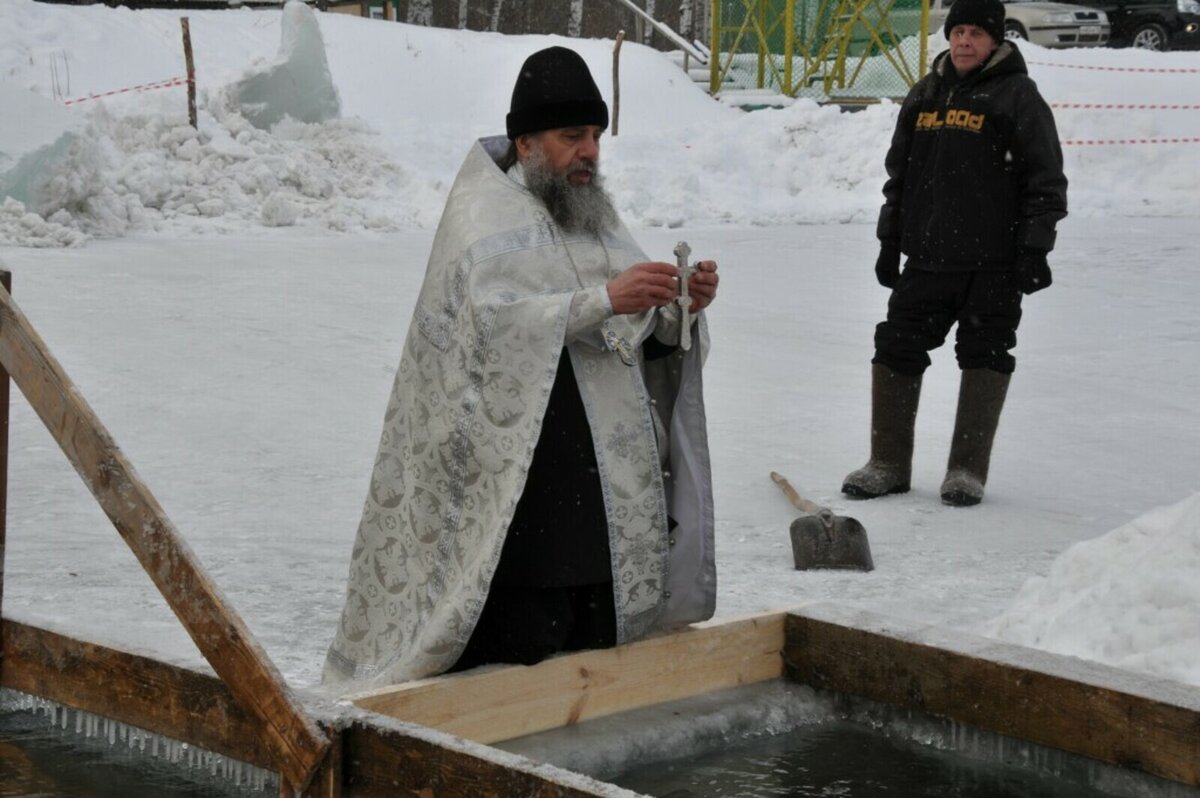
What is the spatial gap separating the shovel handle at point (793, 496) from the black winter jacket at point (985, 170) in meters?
0.94

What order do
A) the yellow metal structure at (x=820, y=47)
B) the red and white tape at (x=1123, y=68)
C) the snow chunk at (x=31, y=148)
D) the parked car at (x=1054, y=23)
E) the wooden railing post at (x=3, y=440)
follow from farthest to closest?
the parked car at (x=1054, y=23) < the yellow metal structure at (x=820, y=47) < the red and white tape at (x=1123, y=68) < the snow chunk at (x=31, y=148) < the wooden railing post at (x=3, y=440)

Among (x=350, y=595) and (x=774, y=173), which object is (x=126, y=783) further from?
(x=774, y=173)

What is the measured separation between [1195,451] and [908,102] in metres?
Result: 2.36

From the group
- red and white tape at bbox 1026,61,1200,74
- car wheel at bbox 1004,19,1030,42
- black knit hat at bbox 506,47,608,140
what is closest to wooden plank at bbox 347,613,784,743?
black knit hat at bbox 506,47,608,140

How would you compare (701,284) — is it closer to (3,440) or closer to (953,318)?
(3,440)

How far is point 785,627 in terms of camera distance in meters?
4.43

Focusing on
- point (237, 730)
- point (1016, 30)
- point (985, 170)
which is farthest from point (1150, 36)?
point (237, 730)

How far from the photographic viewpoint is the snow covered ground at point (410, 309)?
569 cm

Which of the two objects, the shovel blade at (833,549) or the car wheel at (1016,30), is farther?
the car wheel at (1016,30)

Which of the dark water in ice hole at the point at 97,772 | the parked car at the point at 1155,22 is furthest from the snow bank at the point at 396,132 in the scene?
the dark water in ice hole at the point at 97,772

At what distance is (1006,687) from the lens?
4008mm

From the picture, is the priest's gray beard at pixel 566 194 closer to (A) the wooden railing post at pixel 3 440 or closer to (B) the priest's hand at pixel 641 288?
(B) the priest's hand at pixel 641 288

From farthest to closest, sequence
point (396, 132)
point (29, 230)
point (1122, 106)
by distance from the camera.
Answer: point (1122, 106) < point (396, 132) < point (29, 230)

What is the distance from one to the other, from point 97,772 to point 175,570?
2.49 ft
